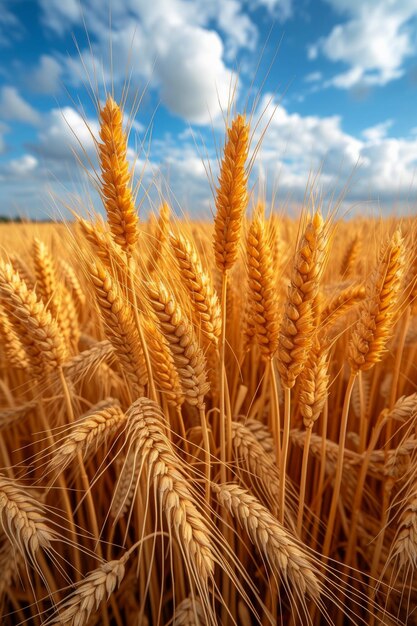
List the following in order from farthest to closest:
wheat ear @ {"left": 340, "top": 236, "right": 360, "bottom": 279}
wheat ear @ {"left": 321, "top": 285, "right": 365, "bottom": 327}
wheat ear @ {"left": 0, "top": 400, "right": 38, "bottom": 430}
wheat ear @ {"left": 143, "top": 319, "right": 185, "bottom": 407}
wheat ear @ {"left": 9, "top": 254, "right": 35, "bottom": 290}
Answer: wheat ear @ {"left": 340, "top": 236, "right": 360, "bottom": 279} < wheat ear @ {"left": 9, "top": 254, "right": 35, "bottom": 290} < wheat ear @ {"left": 0, "top": 400, "right": 38, "bottom": 430} < wheat ear @ {"left": 321, "top": 285, "right": 365, "bottom": 327} < wheat ear @ {"left": 143, "top": 319, "right": 185, "bottom": 407}

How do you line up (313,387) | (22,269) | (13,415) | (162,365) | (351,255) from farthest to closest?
(351,255) < (22,269) < (13,415) < (162,365) < (313,387)

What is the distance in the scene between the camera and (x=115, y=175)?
110cm

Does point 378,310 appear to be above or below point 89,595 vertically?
above

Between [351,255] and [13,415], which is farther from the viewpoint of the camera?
[351,255]

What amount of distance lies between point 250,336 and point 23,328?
0.86 meters

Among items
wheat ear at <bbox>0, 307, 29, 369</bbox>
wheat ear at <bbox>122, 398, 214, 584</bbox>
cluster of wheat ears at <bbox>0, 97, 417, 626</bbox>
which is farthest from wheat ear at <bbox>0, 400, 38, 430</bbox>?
wheat ear at <bbox>122, 398, 214, 584</bbox>

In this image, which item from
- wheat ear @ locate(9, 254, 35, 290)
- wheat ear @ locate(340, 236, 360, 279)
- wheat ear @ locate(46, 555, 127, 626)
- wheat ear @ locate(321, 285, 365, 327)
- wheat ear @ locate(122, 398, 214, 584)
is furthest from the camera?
wheat ear @ locate(340, 236, 360, 279)

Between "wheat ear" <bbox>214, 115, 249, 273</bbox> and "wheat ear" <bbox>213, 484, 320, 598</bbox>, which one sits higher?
"wheat ear" <bbox>214, 115, 249, 273</bbox>

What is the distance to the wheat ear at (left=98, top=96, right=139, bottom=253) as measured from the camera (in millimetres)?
1101

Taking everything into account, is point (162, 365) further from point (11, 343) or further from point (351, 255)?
point (351, 255)

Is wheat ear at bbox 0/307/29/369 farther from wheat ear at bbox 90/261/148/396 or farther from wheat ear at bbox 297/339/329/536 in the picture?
wheat ear at bbox 297/339/329/536

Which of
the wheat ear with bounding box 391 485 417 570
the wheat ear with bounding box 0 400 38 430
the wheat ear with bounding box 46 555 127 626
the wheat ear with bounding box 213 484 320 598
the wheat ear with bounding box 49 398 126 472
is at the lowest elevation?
the wheat ear with bounding box 46 555 127 626

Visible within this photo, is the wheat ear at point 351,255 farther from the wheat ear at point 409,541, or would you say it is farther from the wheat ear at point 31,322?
the wheat ear at point 31,322

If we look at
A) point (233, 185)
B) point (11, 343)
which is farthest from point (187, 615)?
point (233, 185)
